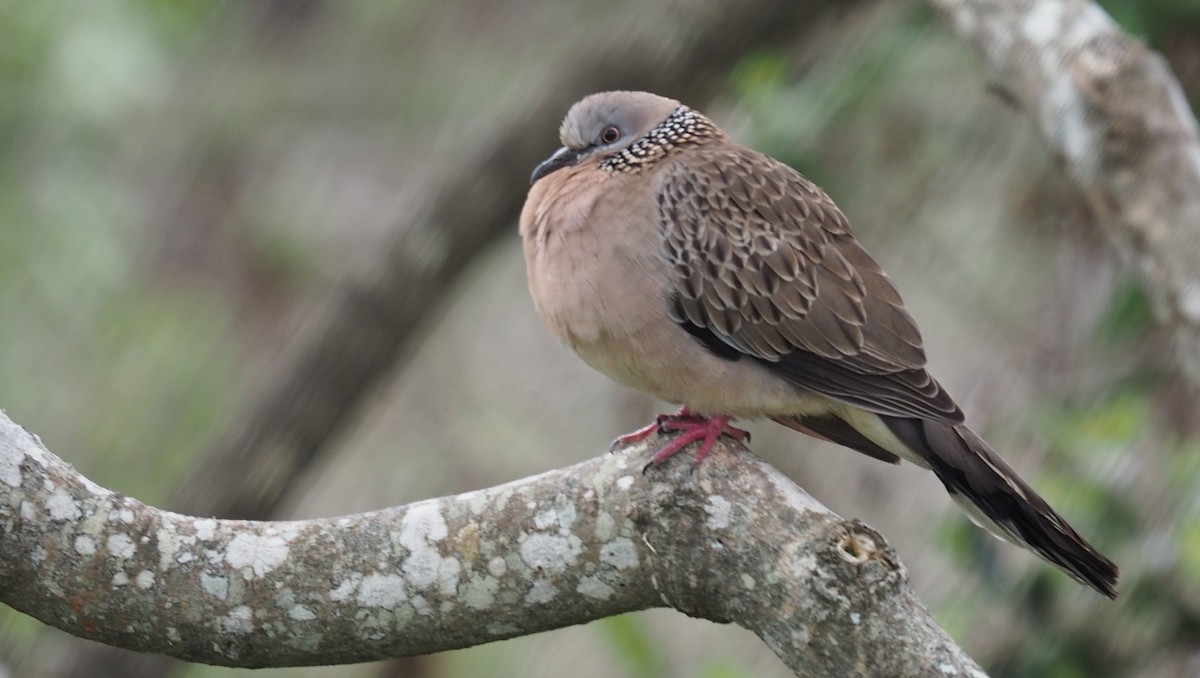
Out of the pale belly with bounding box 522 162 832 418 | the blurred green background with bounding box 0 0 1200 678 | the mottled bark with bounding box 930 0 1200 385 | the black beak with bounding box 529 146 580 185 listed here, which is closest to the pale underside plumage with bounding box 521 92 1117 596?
the pale belly with bounding box 522 162 832 418

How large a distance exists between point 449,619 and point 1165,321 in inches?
84.7

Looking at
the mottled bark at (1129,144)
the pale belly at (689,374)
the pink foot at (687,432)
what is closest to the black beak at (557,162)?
the pale belly at (689,374)

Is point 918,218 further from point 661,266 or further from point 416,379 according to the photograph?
point 416,379

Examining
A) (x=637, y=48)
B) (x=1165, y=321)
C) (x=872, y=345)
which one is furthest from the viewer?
(x=637, y=48)

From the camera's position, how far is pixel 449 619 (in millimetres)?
2818

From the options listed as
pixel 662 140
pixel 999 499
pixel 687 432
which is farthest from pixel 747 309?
pixel 999 499

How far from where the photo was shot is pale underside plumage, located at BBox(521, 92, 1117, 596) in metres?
3.40

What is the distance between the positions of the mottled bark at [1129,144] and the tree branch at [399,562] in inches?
58.7

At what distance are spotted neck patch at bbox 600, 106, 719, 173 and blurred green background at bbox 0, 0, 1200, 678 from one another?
775 millimetres

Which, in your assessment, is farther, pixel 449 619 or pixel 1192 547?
pixel 1192 547

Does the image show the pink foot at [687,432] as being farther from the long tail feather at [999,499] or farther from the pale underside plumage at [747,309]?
the long tail feather at [999,499]

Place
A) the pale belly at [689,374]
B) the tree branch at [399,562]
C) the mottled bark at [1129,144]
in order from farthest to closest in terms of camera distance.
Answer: the mottled bark at [1129,144] < the pale belly at [689,374] < the tree branch at [399,562]

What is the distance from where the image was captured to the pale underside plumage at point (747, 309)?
3.40 meters

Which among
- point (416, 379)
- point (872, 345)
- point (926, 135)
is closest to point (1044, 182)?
point (926, 135)
